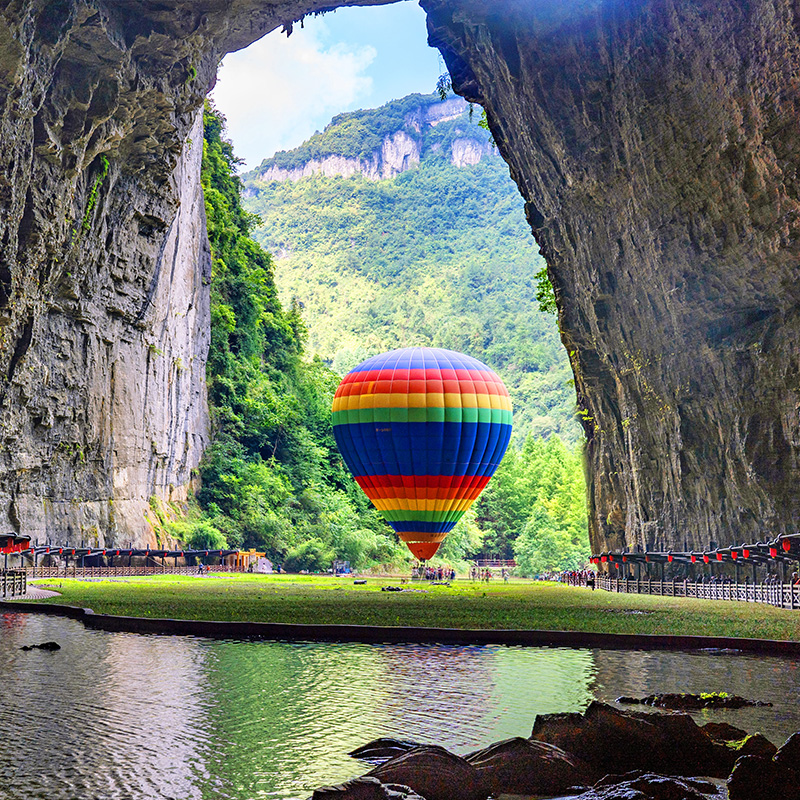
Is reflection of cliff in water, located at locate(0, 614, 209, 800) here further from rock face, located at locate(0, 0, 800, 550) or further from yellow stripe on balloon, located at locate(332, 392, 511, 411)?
yellow stripe on balloon, located at locate(332, 392, 511, 411)

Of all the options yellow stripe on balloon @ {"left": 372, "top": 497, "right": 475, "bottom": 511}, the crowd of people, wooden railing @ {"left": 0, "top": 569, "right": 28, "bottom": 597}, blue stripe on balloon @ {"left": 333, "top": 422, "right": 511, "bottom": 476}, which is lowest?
the crowd of people

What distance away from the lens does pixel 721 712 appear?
8617 mm

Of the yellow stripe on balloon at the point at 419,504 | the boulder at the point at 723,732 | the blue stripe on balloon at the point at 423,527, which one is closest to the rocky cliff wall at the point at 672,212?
the boulder at the point at 723,732

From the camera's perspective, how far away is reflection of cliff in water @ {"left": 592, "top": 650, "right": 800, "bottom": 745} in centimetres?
827

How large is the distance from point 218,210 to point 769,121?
68308 millimetres

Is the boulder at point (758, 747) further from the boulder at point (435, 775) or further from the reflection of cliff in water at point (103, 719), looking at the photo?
the reflection of cliff in water at point (103, 719)

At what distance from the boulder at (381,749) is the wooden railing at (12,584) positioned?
2378 cm

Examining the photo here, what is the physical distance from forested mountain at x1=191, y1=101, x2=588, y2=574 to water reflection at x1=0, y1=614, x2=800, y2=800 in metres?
54.8

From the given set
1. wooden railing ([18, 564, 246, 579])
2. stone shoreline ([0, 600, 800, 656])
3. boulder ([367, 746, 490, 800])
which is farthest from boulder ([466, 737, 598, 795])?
wooden railing ([18, 564, 246, 579])

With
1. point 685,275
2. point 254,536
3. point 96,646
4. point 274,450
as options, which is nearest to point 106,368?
point 254,536

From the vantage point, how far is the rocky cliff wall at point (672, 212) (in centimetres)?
2105

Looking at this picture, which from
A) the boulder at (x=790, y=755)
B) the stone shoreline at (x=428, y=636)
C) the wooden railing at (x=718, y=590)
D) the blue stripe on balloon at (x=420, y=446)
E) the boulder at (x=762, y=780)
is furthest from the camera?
the blue stripe on balloon at (x=420, y=446)

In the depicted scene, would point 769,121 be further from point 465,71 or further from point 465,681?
point 465,71

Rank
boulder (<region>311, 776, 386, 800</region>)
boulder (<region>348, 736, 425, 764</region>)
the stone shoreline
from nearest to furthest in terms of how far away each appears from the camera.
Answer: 1. boulder (<region>311, 776, 386, 800</region>)
2. boulder (<region>348, 736, 425, 764</region>)
3. the stone shoreline
